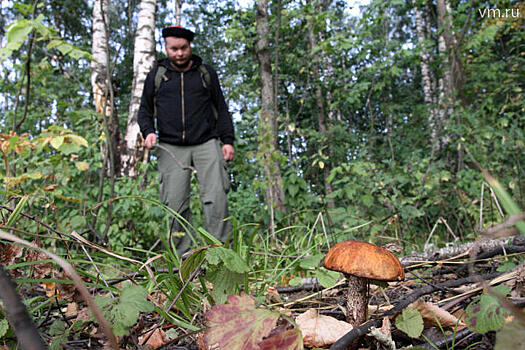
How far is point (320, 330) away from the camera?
2.71 feet

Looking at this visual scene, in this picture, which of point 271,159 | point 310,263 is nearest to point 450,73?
point 271,159

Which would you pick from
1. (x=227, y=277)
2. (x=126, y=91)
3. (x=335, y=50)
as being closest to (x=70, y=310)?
(x=227, y=277)

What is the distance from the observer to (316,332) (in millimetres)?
821

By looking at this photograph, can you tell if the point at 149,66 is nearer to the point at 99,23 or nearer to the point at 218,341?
the point at 99,23

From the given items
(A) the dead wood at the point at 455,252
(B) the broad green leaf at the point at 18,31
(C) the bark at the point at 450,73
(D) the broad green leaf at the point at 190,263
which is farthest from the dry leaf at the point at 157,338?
(C) the bark at the point at 450,73

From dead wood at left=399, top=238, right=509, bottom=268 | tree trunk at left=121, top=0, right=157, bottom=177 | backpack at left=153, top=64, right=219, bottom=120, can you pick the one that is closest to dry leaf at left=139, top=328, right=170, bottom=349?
dead wood at left=399, top=238, right=509, bottom=268

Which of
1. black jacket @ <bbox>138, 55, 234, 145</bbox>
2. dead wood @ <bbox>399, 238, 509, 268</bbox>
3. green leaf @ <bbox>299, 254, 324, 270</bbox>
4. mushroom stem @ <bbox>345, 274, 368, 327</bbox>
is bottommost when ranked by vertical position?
dead wood @ <bbox>399, 238, 509, 268</bbox>

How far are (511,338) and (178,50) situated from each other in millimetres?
3395

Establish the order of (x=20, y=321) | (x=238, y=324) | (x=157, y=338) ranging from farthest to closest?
(x=157, y=338)
(x=238, y=324)
(x=20, y=321)

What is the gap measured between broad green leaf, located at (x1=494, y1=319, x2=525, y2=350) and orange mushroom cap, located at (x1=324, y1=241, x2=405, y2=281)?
0.38 m

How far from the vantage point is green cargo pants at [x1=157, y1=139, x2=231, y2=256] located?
323 cm

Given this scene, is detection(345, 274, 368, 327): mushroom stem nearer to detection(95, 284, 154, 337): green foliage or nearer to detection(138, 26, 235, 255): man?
detection(95, 284, 154, 337): green foliage

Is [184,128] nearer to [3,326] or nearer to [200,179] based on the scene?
[200,179]

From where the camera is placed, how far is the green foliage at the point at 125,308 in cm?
71
